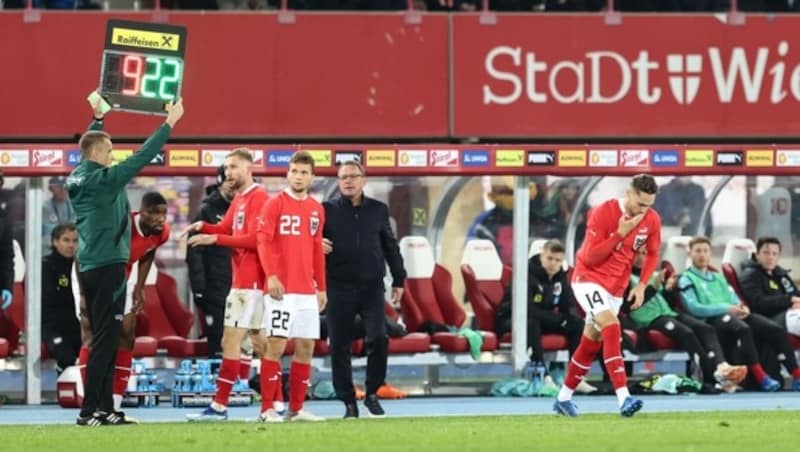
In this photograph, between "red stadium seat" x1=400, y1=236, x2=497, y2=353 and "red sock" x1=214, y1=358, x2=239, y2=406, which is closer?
"red sock" x1=214, y1=358, x2=239, y2=406

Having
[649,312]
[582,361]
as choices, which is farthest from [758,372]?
[582,361]

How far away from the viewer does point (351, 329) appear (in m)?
18.1

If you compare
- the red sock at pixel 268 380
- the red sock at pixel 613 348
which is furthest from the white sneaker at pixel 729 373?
the red sock at pixel 268 380

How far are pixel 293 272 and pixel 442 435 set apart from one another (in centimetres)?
215

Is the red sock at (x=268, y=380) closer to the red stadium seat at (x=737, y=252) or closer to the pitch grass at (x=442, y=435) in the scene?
the pitch grass at (x=442, y=435)

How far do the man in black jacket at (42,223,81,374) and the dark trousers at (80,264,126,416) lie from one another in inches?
173

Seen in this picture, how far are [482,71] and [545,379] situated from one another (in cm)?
447

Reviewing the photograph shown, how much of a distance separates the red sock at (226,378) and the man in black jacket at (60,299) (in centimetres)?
378

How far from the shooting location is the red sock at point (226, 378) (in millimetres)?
16984

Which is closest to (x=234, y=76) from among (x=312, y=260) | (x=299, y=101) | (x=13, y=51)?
(x=299, y=101)

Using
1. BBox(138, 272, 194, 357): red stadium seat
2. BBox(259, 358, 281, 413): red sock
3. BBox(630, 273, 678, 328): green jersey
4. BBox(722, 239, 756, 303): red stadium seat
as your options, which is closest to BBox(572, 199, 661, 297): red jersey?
BBox(259, 358, 281, 413): red sock

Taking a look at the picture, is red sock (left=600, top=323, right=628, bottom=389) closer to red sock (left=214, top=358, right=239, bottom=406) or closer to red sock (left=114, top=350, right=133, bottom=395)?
red sock (left=214, top=358, right=239, bottom=406)

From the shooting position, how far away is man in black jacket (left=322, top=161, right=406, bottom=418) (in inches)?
708

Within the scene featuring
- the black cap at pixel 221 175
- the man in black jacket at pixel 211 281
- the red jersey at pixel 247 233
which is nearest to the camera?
the red jersey at pixel 247 233
